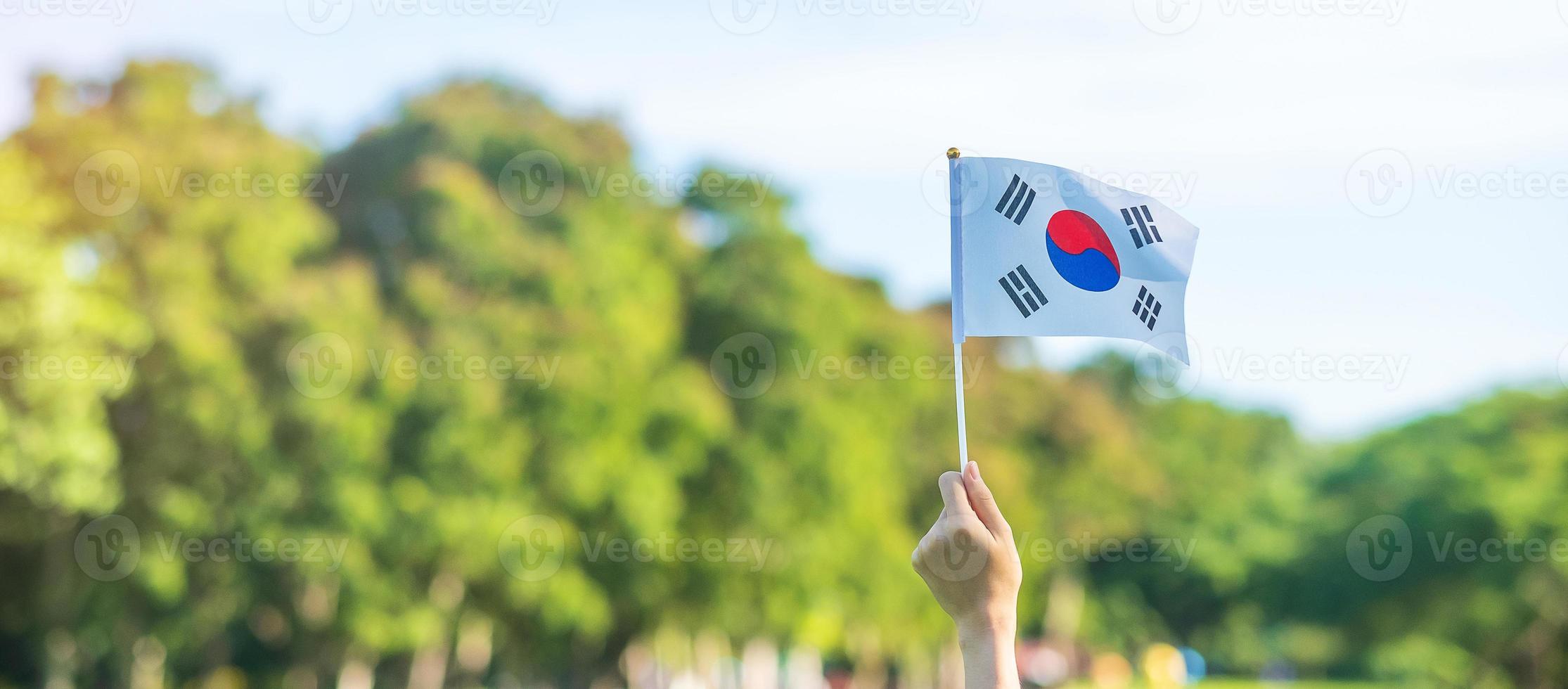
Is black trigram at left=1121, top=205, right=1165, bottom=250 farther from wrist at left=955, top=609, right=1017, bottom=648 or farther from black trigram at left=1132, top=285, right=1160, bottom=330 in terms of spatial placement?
wrist at left=955, top=609, right=1017, bottom=648

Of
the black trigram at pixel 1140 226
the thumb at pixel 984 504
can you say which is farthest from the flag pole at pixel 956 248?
the thumb at pixel 984 504

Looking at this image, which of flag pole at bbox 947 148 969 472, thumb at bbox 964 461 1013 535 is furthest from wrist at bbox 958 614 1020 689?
flag pole at bbox 947 148 969 472

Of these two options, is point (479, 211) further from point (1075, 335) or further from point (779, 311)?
point (1075, 335)

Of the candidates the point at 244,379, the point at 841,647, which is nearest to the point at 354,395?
the point at 244,379

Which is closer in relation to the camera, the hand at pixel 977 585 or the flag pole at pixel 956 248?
the hand at pixel 977 585

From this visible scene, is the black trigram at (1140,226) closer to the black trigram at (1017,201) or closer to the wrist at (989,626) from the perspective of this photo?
the black trigram at (1017,201)
